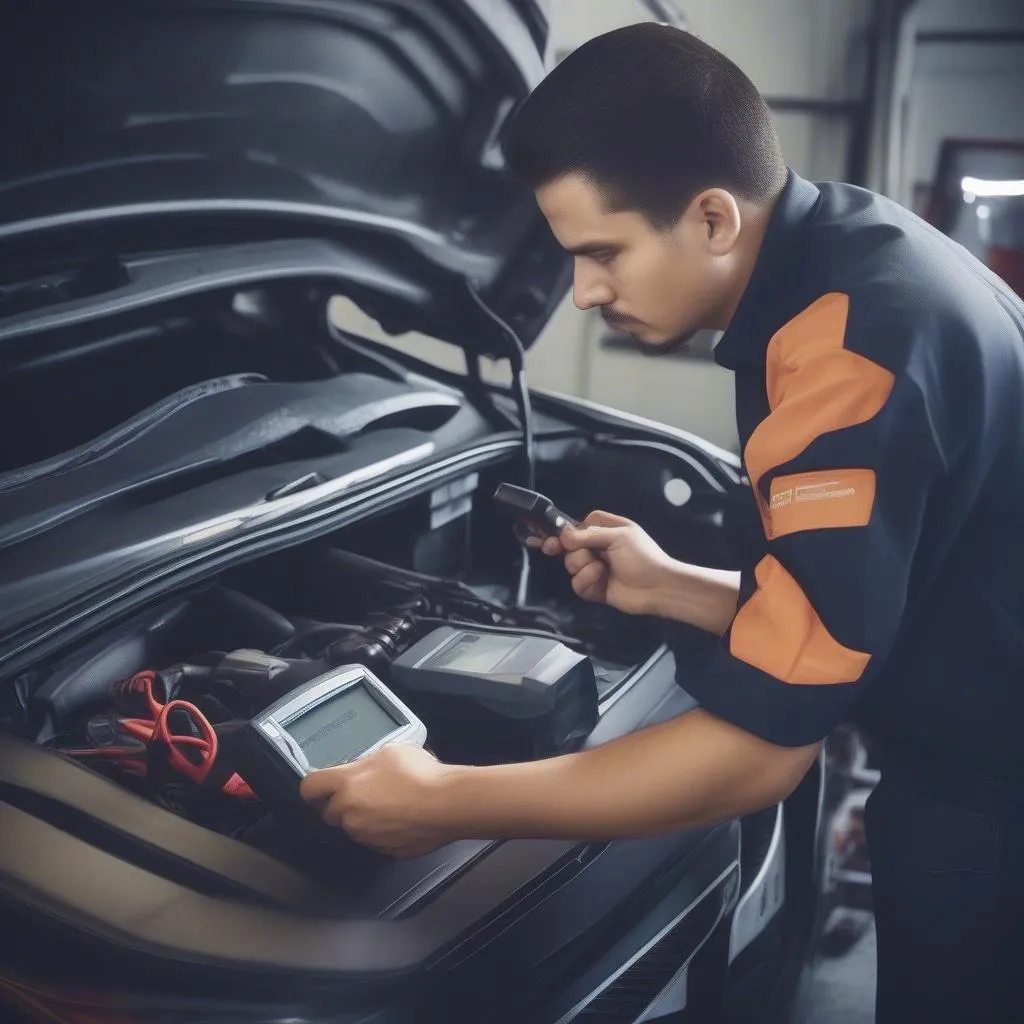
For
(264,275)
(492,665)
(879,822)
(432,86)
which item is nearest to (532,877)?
(492,665)

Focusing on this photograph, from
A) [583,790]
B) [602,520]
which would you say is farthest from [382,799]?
[602,520]

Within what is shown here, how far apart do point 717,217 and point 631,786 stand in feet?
1.43

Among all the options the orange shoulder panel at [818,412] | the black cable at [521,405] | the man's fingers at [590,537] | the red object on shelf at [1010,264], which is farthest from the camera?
the red object on shelf at [1010,264]

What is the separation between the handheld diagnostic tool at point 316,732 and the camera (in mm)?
831

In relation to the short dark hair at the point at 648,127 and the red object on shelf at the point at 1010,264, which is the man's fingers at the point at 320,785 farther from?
the red object on shelf at the point at 1010,264

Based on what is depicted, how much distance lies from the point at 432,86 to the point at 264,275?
316 mm

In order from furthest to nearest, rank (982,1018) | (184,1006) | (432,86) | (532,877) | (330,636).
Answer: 1. (432,86)
2. (330,636)
3. (982,1018)
4. (532,877)
5. (184,1006)

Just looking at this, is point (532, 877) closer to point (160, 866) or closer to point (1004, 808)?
point (160, 866)

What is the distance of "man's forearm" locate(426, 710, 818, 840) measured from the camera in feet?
2.61

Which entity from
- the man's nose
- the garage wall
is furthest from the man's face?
the garage wall

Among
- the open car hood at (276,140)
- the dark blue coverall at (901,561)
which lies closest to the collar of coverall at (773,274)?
the dark blue coverall at (901,561)

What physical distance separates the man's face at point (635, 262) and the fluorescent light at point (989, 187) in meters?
3.16

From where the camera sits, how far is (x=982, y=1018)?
0.99m

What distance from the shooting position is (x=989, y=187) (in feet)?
12.1
